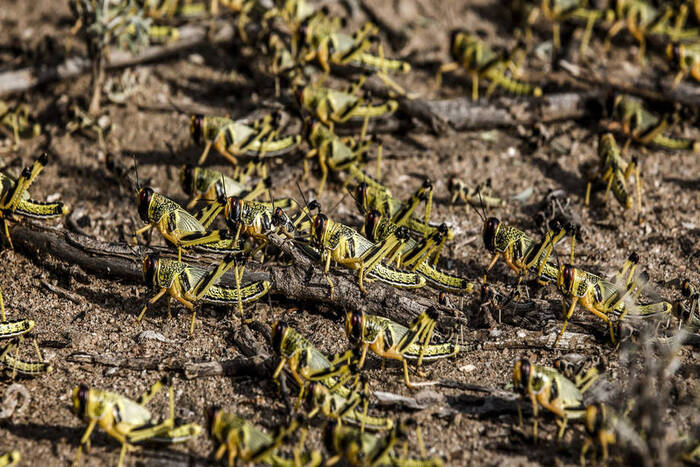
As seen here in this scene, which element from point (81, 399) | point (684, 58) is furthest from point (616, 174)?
point (81, 399)

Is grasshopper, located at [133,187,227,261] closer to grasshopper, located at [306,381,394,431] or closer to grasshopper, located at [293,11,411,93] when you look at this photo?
grasshopper, located at [306,381,394,431]

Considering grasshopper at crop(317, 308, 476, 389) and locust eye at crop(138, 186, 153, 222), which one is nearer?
grasshopper at crop(317, 308, 476, 389)

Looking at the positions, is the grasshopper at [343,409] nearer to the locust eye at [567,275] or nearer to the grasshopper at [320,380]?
the grasshopper at [320,380]

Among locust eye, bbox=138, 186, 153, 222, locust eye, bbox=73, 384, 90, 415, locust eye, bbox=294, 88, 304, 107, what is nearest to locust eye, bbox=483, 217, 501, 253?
locust eye, bbox=294, 88, 304, 107

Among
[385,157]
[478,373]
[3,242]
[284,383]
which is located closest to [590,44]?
[385,157]

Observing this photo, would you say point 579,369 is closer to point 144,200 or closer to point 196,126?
point 144,200

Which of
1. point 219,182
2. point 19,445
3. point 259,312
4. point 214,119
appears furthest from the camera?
point 214,119

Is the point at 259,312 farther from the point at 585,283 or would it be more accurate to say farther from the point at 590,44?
the point at 590,44
